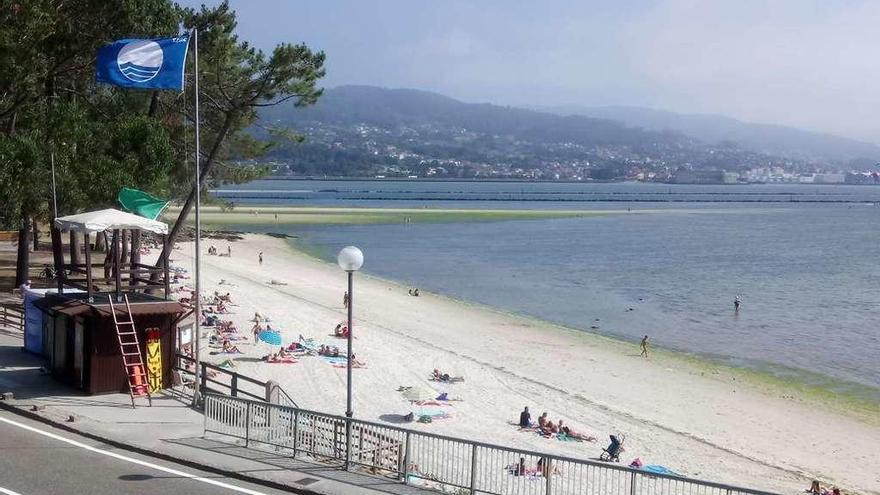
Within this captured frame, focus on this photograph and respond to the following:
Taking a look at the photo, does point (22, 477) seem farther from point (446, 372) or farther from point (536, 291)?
point (536, 291)

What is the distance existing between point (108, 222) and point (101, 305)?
1596 millimetres

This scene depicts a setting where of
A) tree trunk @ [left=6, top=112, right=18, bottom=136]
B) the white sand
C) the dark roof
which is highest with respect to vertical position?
tree trunk @ [left=6, top=112, right=18, bottom=136]

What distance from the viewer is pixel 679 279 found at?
62094 millimetres

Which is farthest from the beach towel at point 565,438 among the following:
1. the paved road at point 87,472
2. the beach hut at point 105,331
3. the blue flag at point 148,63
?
the blue flag at point 148,63

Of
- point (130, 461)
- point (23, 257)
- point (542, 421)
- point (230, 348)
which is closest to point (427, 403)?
point (542, 421)

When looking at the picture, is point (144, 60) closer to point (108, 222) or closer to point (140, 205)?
point (140, 205)

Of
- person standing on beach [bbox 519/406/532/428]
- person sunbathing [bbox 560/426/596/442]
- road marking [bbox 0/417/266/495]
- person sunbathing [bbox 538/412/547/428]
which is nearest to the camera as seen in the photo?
road marking [bbox 0/417/266/495]

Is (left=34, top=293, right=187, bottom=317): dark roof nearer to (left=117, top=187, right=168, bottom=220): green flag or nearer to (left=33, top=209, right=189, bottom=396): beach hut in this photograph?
(left=33, top=209, right=189, bottom=396): beach hut

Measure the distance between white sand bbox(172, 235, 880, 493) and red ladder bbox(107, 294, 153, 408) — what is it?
5.49 meters

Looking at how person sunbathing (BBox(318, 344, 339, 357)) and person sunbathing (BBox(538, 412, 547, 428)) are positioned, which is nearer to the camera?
person sunbathing (BBox(538, 412, 547, 428))

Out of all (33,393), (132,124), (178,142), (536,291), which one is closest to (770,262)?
(536,291)

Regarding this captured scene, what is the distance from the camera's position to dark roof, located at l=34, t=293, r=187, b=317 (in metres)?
16.1

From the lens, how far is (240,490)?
37.6 ft

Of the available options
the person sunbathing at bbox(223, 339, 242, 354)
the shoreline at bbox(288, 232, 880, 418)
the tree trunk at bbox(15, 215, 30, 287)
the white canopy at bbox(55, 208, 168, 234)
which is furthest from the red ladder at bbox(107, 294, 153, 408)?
the shoreline at bbox(288, 232, 880, 418)
